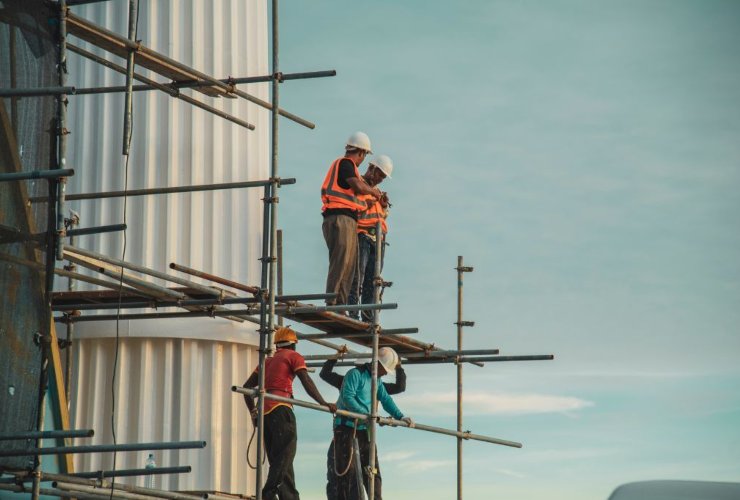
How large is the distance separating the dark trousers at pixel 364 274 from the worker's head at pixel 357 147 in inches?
35.9

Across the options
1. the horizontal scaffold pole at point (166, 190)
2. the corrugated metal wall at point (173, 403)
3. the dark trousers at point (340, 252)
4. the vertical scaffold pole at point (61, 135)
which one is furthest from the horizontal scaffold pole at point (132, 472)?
the corrugated metal wall at point (173, 403)

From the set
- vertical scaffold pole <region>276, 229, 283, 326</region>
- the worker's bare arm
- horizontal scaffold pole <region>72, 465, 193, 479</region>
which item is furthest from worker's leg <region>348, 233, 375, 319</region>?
horizontal scaffold pole <region>72, 465, 193, 479</region>

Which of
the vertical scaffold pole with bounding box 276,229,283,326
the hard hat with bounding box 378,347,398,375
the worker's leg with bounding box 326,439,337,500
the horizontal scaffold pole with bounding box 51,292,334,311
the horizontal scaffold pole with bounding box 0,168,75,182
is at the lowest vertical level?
the worker's leg with bounding box 326,439,337,500

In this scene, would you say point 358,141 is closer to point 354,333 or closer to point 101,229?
point 354,333

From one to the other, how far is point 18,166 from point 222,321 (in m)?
6.12

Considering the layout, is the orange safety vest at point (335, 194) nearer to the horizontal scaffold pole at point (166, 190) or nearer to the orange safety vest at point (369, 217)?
the orange safety vest at point (369, 217)

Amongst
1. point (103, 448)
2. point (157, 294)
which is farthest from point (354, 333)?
point (103, 448)

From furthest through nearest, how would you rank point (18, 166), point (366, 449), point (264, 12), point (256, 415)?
point (264, 12), point (366, 449), point (256, 415), point (18, 166)

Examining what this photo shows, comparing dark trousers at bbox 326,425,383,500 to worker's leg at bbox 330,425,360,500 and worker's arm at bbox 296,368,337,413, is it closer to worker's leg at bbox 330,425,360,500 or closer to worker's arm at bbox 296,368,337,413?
worker's leg at bbox 330,425,360,500

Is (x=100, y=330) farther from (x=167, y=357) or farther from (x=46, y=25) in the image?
(x=46, y=25)

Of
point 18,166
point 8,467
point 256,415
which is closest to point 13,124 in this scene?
point 18,166

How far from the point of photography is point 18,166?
12500 mm

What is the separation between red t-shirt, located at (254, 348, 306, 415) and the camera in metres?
15.3

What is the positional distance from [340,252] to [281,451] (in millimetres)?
2622
